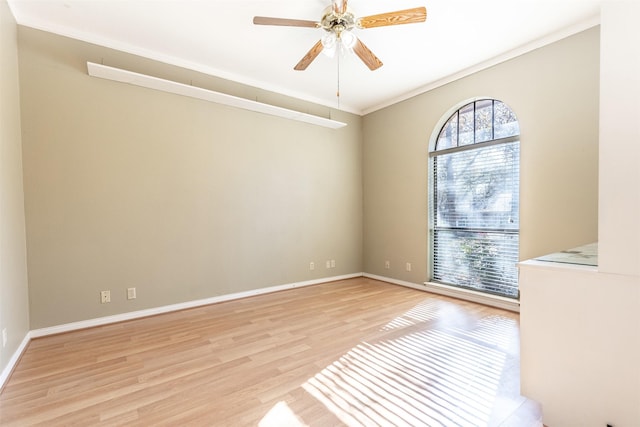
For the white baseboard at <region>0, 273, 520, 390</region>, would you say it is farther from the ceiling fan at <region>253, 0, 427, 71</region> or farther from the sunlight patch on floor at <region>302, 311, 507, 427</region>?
the ceiling fan at <region>253, 0, 427, 71</region>

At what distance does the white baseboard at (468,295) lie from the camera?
3.39 meters

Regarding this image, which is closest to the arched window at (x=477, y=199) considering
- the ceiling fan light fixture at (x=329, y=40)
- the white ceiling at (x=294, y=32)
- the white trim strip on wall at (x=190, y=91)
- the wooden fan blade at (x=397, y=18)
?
the white ceiling at (x=294, y=32)

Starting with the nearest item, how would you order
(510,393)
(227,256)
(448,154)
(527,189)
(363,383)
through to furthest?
(510,393) < (363,383) < (527,189) < (227,256) < (448,154)

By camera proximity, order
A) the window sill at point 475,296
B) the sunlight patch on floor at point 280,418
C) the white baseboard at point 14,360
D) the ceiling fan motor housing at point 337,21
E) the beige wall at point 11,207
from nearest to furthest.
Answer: the sunlight patch on floor at point 280,418, the white baseboard at point 14,360, the beige wall at point 11,207, the ceiling fan motor housing at point 337,21, the window sill at point 475,296

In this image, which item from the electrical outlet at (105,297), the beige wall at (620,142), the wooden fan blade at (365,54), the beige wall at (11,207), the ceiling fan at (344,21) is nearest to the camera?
the beige wall at (620,142)

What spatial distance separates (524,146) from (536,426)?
283 cm

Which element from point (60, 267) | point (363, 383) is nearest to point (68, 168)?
point (60, 267)

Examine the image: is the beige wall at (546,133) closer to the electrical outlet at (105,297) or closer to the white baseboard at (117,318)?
the white baseboard at (117,318)

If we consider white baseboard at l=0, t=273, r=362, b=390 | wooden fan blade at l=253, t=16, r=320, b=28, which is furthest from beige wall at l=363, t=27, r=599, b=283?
wooden fan blade at l=253, t=16, r=320, b=28

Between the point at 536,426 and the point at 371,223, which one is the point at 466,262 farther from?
the point at 536,426

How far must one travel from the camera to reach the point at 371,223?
5188 millimetres

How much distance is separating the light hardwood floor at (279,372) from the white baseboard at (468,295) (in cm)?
17

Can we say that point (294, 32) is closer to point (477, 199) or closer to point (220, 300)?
point (477, 199)

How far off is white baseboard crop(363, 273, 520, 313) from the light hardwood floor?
0.17 m
